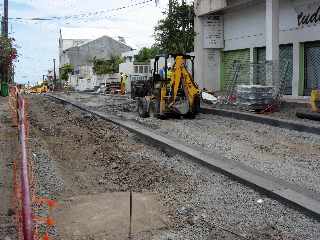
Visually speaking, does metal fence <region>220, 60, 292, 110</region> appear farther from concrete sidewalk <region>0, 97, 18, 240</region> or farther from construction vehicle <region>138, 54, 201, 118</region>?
concrete sidewalk <region>0, 97, 18, 240</region>

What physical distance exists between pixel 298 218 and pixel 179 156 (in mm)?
4492

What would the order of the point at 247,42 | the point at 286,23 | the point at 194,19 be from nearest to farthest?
the point at 286,23, the point at 247,42, the point at 194,19

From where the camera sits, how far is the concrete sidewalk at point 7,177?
603cm

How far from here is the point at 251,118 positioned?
55.1 feet

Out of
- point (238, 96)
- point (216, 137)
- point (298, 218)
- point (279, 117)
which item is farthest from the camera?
point (238, 96)

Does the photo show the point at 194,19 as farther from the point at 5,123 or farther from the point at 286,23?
the point at 5,123

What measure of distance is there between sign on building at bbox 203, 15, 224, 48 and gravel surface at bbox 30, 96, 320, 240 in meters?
14.9

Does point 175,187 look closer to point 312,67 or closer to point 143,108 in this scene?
point 143,108

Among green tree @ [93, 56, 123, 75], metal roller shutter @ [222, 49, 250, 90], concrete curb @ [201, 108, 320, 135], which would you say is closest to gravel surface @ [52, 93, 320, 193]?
concrete curb @ [201, 108, 320, 135]

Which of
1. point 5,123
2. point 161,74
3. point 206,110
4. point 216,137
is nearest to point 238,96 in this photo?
point 206,110

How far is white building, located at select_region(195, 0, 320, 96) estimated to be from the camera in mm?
20656

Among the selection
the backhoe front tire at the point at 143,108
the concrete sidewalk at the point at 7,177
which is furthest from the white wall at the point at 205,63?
the concrete sidewalk at the point at 7,177

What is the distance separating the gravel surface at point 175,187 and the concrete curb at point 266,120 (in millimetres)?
4346

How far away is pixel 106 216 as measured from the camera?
6.42 m
